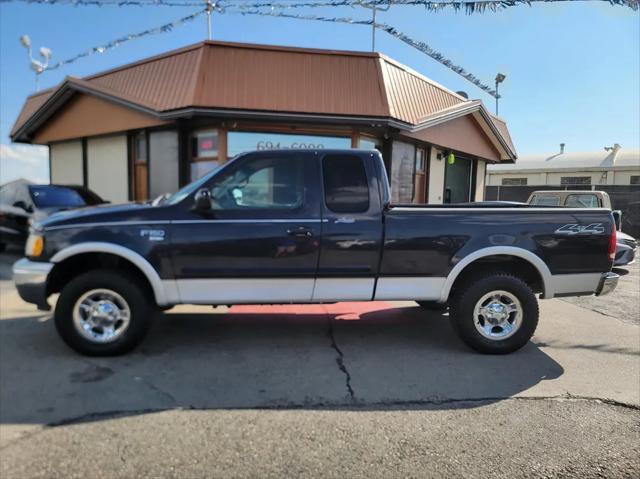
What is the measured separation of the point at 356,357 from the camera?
4699 millimetres

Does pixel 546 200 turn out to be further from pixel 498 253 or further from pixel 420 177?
pixel 498 253

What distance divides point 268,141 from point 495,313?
7184 mm

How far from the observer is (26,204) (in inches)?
374

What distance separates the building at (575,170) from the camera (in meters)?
31.1

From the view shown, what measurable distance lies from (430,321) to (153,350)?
347 cm

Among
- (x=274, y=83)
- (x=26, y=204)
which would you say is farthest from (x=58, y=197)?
(x=274, y=83)

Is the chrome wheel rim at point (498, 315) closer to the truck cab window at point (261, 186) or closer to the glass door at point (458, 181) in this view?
the truck cab window at point (261, 186)

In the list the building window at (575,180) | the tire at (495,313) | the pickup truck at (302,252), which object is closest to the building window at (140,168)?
the pickup truck at (302,252)

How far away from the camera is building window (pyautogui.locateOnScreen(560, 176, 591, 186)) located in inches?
1252

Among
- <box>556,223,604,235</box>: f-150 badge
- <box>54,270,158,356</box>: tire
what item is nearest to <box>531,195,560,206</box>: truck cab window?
<box>556,223,604,235</box>: f-150 badge

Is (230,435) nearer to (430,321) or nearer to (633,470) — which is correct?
(633,470)

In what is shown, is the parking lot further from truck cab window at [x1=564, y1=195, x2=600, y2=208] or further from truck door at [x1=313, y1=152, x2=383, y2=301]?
truck cab window at [x1=564, y1=195, x2=600, y2=208]

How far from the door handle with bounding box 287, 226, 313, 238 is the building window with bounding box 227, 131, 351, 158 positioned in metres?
6.23

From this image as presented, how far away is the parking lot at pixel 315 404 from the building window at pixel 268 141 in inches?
223
